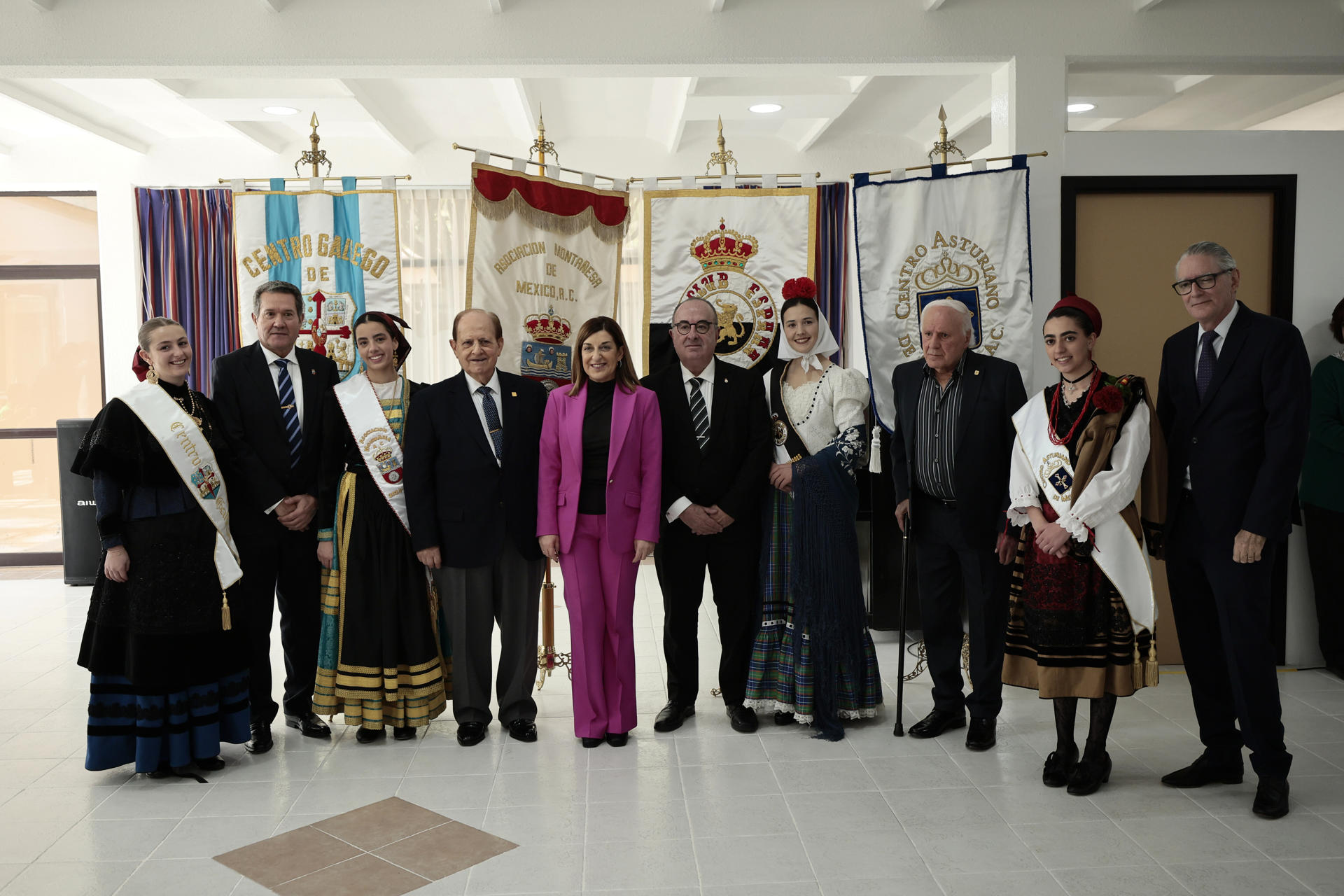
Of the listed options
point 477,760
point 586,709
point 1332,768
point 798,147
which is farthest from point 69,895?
point 798,147

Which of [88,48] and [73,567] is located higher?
[88,48]

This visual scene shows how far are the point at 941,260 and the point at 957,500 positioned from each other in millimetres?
1329

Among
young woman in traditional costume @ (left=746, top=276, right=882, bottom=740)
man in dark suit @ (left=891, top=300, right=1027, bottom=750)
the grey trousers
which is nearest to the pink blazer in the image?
the grey trousers

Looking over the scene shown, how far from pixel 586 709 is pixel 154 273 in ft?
11.3

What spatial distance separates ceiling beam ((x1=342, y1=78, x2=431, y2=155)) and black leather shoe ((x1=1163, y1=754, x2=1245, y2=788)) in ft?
16.3

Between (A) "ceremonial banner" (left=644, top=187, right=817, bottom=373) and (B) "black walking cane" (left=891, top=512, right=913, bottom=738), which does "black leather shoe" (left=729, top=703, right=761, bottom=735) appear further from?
(A) "ceremonial banner" (left=644, top=187, right=817, bottom=373)

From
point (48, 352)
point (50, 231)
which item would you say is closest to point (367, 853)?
point (48, 352)

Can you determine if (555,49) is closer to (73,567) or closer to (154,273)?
(154,273)

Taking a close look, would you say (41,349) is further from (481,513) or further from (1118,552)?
(1118,552)

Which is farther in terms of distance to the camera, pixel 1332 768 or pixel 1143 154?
pixel 1143 154

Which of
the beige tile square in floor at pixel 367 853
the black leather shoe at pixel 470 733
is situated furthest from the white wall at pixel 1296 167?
the beige tile square in floor at pixel 367 853

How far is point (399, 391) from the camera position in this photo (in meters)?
3.62

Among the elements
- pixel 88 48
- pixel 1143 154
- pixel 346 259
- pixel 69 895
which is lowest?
pixel 69 895

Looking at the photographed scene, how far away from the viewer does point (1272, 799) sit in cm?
294
